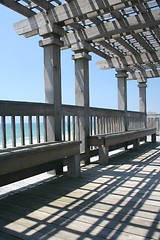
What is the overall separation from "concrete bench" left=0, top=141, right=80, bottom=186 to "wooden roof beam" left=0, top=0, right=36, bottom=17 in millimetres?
2042

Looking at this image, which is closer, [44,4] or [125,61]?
[44,4]

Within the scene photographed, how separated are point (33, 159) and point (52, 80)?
151 cm

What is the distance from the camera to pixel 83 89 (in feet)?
14.6

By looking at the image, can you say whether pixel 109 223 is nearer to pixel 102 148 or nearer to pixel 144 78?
pixel 102 148

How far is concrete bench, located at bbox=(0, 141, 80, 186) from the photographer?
7.39 feet

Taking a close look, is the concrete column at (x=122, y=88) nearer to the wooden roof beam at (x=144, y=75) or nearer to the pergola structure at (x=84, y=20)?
the pergola structure at (x=84, y=20)

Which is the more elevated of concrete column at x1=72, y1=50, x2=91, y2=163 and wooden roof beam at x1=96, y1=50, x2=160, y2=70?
wooden roof beam at x1=96, y1=50, x2=160, y2=70

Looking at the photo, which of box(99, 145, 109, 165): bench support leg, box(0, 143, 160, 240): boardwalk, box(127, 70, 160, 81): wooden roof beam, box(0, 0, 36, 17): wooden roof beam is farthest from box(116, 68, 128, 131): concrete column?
box(0, 0, 36, 17): wooden roof beam

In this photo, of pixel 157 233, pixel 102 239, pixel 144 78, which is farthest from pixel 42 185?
pixel 144 78

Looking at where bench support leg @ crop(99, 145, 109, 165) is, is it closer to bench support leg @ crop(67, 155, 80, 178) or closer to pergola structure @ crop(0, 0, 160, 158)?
pergola structure @ crop(0, 0, 160, 158)

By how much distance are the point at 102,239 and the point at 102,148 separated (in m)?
2.78

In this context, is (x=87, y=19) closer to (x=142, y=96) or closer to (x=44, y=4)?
(x=44, y=4)

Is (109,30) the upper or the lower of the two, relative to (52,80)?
upper

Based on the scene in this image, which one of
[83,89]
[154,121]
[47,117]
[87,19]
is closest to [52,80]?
[47,117]
